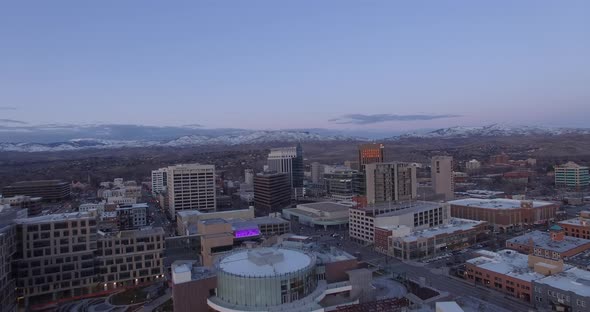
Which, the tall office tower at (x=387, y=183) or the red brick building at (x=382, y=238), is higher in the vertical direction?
the tall office tower at (x=387, y=183)

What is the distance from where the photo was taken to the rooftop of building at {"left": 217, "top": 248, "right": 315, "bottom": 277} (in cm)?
2495

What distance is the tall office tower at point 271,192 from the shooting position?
7456 cm

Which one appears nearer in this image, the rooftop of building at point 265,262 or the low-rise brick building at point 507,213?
the rooftop of building at point 265,262

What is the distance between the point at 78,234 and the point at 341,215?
117 ft

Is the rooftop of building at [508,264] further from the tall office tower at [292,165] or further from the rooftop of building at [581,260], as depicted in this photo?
the tall office tower at [292,165]

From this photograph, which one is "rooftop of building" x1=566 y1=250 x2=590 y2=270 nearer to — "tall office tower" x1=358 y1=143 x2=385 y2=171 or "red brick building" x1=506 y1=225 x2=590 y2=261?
"red brick building" x1=506 y1=225 x2=590 y2=261

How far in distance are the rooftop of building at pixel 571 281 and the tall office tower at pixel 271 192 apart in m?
49.3

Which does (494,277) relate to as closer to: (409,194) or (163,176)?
(409,194)

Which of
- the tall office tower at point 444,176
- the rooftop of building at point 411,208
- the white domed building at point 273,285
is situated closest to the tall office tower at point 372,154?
the tall office tower at point 444,176

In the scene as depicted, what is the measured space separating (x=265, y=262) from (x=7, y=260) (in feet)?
63.0

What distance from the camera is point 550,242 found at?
41000 mm

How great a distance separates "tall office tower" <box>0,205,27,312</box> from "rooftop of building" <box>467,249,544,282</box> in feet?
115

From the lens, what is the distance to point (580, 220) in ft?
154

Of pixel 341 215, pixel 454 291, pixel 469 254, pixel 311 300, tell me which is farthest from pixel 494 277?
pixel 341 215
